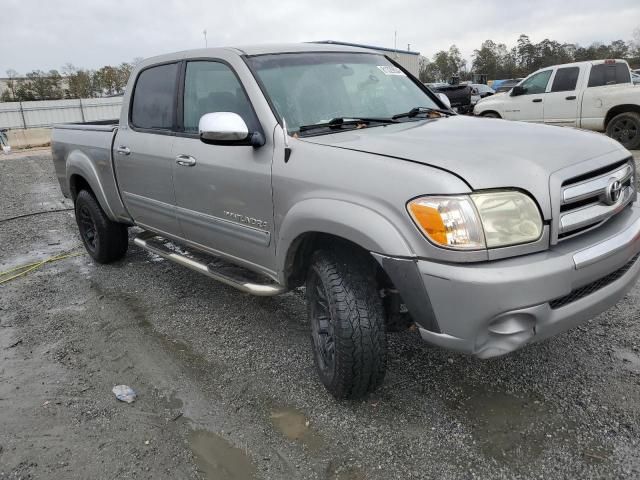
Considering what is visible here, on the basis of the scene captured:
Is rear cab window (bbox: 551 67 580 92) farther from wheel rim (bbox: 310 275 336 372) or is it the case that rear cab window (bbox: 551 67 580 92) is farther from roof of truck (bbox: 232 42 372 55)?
wheel rim (bbox: 310 275 336 372)

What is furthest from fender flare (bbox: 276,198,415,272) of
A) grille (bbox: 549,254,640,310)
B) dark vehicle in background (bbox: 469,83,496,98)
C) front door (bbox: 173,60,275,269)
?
dark vehicle in background (bbox: 469,83,496,98)

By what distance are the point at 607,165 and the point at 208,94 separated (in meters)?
2.45

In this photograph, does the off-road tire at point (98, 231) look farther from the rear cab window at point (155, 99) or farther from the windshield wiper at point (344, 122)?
the windshield wiper at point (344, 122)

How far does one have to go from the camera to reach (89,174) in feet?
15.8

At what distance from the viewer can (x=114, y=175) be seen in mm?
4453

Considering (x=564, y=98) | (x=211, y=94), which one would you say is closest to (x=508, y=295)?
(x=211, y=94)

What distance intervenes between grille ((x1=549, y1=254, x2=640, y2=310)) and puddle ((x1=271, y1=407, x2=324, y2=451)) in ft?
4.16

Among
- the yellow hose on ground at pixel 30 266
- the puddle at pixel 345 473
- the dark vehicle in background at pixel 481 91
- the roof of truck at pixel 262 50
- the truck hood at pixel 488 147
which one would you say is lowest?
the yellow hose on ground at pixel 30 266

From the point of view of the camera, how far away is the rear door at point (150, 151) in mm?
3791

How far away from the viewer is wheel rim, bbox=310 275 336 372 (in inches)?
108

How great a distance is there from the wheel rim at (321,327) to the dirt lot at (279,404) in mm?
235

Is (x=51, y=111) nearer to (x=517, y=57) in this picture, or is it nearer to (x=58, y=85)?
(x=58, y=85)

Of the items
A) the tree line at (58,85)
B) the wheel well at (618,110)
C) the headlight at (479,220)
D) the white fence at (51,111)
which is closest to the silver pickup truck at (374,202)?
the headlight at (479,220)

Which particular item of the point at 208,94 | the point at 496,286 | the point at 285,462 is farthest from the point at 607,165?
the point at 208,94
